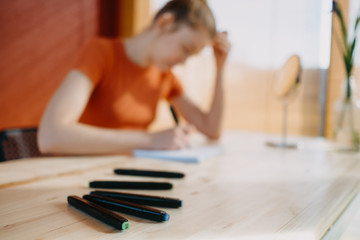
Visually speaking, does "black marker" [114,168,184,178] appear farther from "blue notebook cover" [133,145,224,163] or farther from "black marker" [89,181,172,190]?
"blue notebook cover" [133,145,224,163]

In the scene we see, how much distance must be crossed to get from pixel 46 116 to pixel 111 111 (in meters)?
0.36

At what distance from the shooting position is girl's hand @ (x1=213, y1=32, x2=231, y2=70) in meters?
1.46

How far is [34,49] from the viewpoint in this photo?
2.40 meters

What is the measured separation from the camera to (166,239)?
381 mm

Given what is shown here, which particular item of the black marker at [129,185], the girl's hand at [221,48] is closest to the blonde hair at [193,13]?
the girl's hand at [221,48]

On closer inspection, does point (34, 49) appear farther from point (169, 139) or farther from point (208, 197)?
point (208, 197)

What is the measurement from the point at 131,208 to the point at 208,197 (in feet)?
0.53

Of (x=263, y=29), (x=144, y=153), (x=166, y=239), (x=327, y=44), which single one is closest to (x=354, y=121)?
(x=144, y=153)

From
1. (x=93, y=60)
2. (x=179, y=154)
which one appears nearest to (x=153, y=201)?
(x=179, y=154)

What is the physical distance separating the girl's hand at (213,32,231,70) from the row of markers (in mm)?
1006

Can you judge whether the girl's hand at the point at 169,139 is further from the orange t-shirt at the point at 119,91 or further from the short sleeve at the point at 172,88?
the short sleeve at the point at 172,88

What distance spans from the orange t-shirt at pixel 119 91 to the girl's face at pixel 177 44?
0.13m

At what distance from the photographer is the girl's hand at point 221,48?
4.78 ft

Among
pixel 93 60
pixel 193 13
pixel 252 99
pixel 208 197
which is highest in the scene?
pixel 193 13
